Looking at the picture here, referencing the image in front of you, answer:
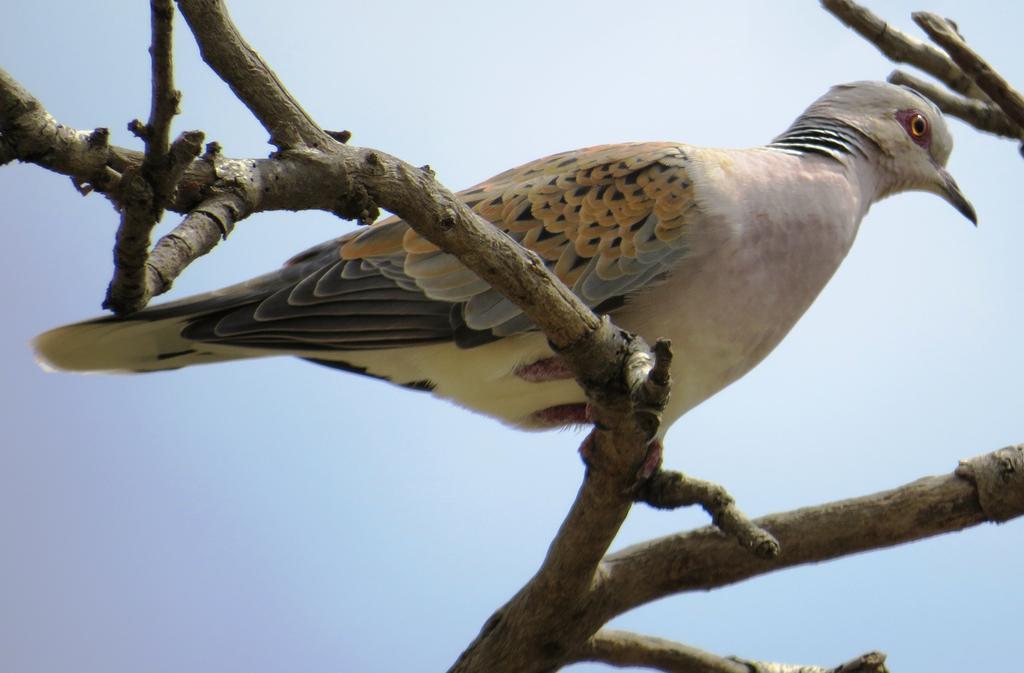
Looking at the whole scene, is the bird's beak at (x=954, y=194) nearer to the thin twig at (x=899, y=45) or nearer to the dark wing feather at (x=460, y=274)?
the thin twig at (x=899, y=45)

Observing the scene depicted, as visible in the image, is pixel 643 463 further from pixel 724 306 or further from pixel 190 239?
pixel 190 239

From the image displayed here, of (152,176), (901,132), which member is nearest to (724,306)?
(901,132)

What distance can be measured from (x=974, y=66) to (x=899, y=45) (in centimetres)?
49

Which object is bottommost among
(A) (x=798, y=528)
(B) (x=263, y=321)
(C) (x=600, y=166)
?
(A) (x=798, y=528)

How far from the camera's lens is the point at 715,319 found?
292 centimetres

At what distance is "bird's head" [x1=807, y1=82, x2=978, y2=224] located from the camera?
3.57 meters

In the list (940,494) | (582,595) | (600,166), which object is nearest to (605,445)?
(582,595)

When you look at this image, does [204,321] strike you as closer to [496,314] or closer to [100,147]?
[496,314]

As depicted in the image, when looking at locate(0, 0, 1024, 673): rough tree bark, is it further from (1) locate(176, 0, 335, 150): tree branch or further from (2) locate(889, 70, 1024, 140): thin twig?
(2) locate(889, 70, 1024, 140): thin twig

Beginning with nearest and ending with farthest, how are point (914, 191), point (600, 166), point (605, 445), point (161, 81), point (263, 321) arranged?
point (161, 81) < point (605, 445) < point (263, 321) < point (600, 166) < point (914, 191)

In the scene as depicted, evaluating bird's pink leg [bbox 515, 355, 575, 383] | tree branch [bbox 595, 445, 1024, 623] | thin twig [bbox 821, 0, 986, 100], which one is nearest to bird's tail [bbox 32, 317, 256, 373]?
bird's pink leg [bbox 515, 355, 575, 383]

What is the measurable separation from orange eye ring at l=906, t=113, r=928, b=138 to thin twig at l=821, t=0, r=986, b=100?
163mm

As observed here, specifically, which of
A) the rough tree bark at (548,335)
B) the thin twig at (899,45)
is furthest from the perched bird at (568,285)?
the rough tree bark at (548,335)

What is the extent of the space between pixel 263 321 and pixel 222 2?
1.14 metres
